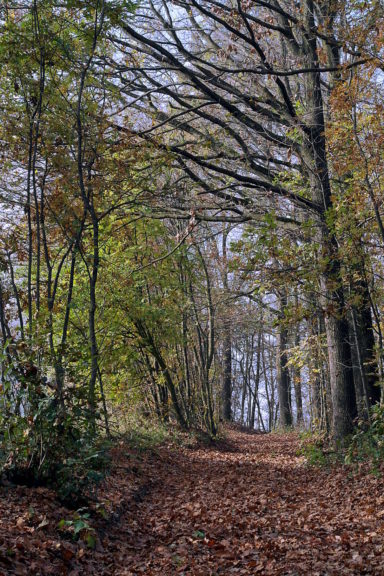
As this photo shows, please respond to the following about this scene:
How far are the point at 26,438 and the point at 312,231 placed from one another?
579 centimetres

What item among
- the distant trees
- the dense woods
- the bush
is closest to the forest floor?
the bush

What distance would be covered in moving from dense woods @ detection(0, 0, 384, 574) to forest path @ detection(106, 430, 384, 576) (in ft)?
3.16

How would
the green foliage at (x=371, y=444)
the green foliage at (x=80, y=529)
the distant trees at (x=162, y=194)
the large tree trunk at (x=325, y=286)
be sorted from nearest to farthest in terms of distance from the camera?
1. the green foliage at (x=80, y=529)
2. the distant trees at (x=162, y=194)
3. the green foliage at (x=371, y=444)
4. the large tree trunk at (x=325, y=286)

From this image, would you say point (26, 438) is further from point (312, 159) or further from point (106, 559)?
point (312, 159)

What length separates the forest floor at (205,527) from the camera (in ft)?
14.7

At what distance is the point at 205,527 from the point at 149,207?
5.92 meters

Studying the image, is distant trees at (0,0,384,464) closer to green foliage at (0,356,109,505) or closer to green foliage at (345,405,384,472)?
green foliage at (0,356,109,505)

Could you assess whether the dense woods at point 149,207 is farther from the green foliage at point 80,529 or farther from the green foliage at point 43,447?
the green foliage at point 80,529

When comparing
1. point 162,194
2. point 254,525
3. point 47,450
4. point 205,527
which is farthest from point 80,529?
point 162,194

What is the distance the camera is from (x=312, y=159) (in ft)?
35.4

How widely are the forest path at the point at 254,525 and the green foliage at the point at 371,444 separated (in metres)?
0.35

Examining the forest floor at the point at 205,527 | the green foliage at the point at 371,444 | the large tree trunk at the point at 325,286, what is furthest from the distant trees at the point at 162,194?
the forest floor at the point at 205,527

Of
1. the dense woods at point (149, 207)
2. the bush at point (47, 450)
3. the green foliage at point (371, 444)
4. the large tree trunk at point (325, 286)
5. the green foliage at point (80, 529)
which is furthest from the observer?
the large tree trunk at point (325, 286)

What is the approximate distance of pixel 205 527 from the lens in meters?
6.16
